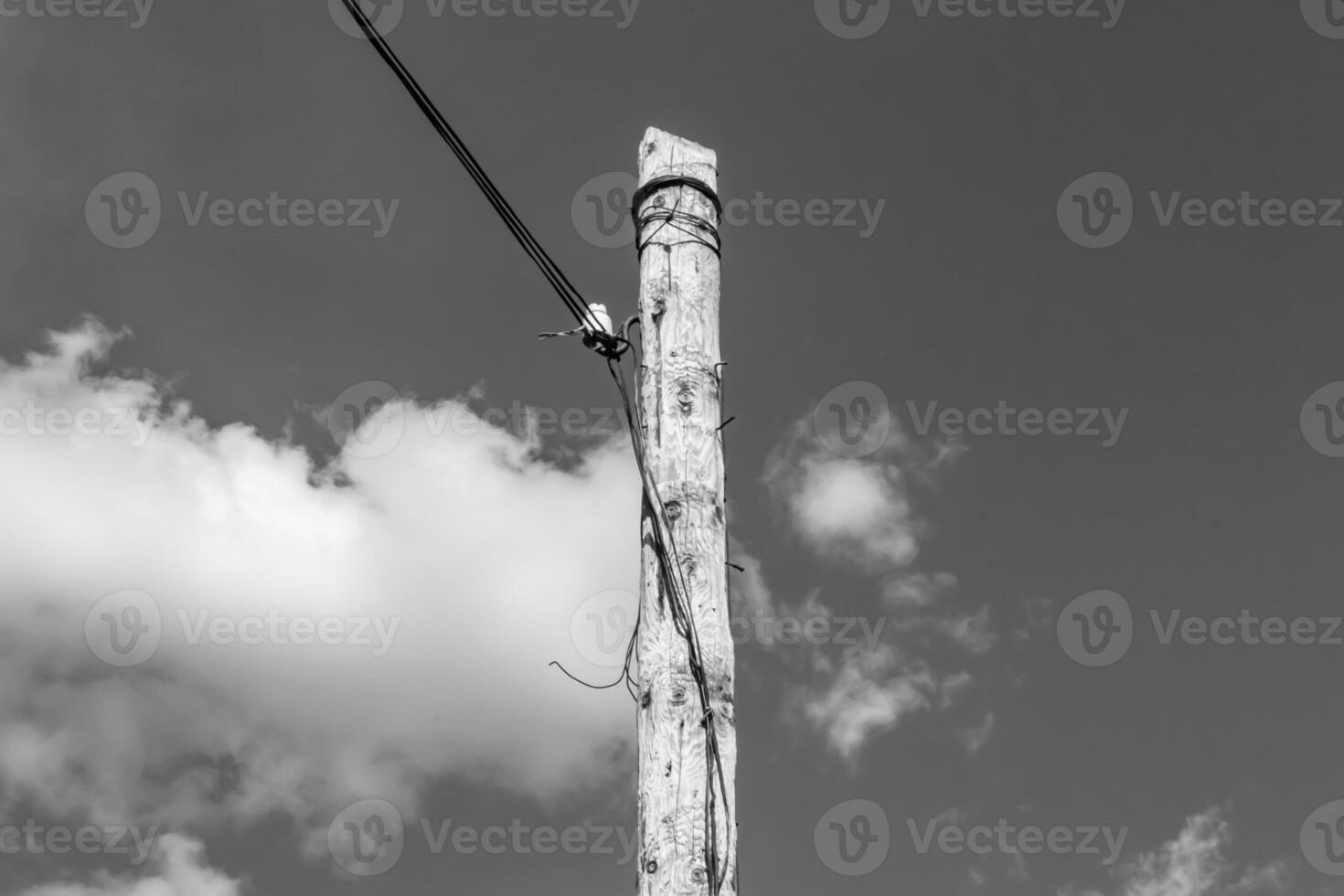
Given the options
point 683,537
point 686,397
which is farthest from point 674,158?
point 683,537

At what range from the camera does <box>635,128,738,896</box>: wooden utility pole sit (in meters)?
4.72

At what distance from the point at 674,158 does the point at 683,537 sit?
77.4 inches

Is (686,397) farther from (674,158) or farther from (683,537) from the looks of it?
(674,158)

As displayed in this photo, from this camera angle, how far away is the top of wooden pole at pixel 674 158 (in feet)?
20.0

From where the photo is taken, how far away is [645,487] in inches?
210

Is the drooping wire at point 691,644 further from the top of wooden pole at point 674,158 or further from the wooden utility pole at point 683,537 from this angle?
the top of wooden pole at point 674,158

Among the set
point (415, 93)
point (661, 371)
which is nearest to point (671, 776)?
point (661, 371)

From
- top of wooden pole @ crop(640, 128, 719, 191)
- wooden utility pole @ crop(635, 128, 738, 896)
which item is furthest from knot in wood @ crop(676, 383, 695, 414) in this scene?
top of wooden pole @ crop(640, 128, 719, 191)

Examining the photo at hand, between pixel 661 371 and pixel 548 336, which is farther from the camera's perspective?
pixel 548 336

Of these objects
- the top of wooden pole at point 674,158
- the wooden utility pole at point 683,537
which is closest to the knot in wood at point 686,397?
the wooden utility pole at point 683,537

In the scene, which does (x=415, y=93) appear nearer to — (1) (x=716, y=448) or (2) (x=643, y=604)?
(1) (x=716, y=448)

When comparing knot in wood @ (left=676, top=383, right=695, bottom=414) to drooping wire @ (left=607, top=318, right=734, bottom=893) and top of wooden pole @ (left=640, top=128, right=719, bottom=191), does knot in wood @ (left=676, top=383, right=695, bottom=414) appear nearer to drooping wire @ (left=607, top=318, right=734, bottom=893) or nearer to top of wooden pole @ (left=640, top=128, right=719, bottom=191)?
drooping wire @ (left=607, top=318, right=734, bottom=893)

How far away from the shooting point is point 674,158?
20.0ft

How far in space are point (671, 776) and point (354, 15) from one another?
3908mm
